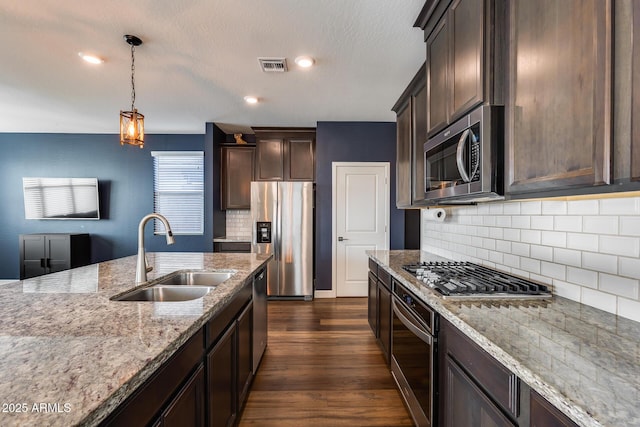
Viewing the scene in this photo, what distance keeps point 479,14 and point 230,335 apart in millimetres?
2010

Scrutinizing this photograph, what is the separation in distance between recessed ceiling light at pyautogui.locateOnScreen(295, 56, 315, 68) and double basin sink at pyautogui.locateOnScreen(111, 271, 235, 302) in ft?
6.27

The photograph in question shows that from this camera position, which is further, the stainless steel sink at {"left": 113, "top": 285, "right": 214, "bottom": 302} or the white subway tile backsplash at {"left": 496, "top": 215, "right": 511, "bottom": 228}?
the white subway tile backsplash at {"left": 496, "top": 215, "right": 511, "bottom": 228}

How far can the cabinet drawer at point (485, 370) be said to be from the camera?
2.73 ft

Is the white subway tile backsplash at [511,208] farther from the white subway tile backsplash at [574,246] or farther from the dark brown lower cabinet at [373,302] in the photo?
the dark brown lower cabinet at [373,302]

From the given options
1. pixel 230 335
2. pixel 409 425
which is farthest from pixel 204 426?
pixel 409 425

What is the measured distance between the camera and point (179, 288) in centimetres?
171

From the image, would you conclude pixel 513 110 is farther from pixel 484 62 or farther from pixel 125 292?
pixel 125 292

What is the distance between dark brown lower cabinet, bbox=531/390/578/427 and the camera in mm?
658

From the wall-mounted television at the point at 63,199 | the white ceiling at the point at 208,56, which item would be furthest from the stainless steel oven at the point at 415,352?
the wall-mounted television at the point at 63,199

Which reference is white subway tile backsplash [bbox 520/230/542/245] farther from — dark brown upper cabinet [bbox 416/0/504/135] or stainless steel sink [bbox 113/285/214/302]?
stainless steel sink [bbox 113/285/214/302]

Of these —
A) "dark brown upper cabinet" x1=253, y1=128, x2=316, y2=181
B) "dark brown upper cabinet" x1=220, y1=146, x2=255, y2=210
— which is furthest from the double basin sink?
"dark brown upper cabinet" x1=220, y1=146, x2=255, y2=210

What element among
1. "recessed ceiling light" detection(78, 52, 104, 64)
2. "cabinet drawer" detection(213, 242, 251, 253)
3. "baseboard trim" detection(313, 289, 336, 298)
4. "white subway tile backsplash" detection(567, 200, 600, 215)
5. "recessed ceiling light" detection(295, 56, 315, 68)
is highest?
"recessed ceiling light" detection(295, 56, 315, 68)

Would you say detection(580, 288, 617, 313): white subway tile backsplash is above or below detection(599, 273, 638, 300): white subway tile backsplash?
below

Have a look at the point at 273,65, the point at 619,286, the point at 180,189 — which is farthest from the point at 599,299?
the point at 180,189
